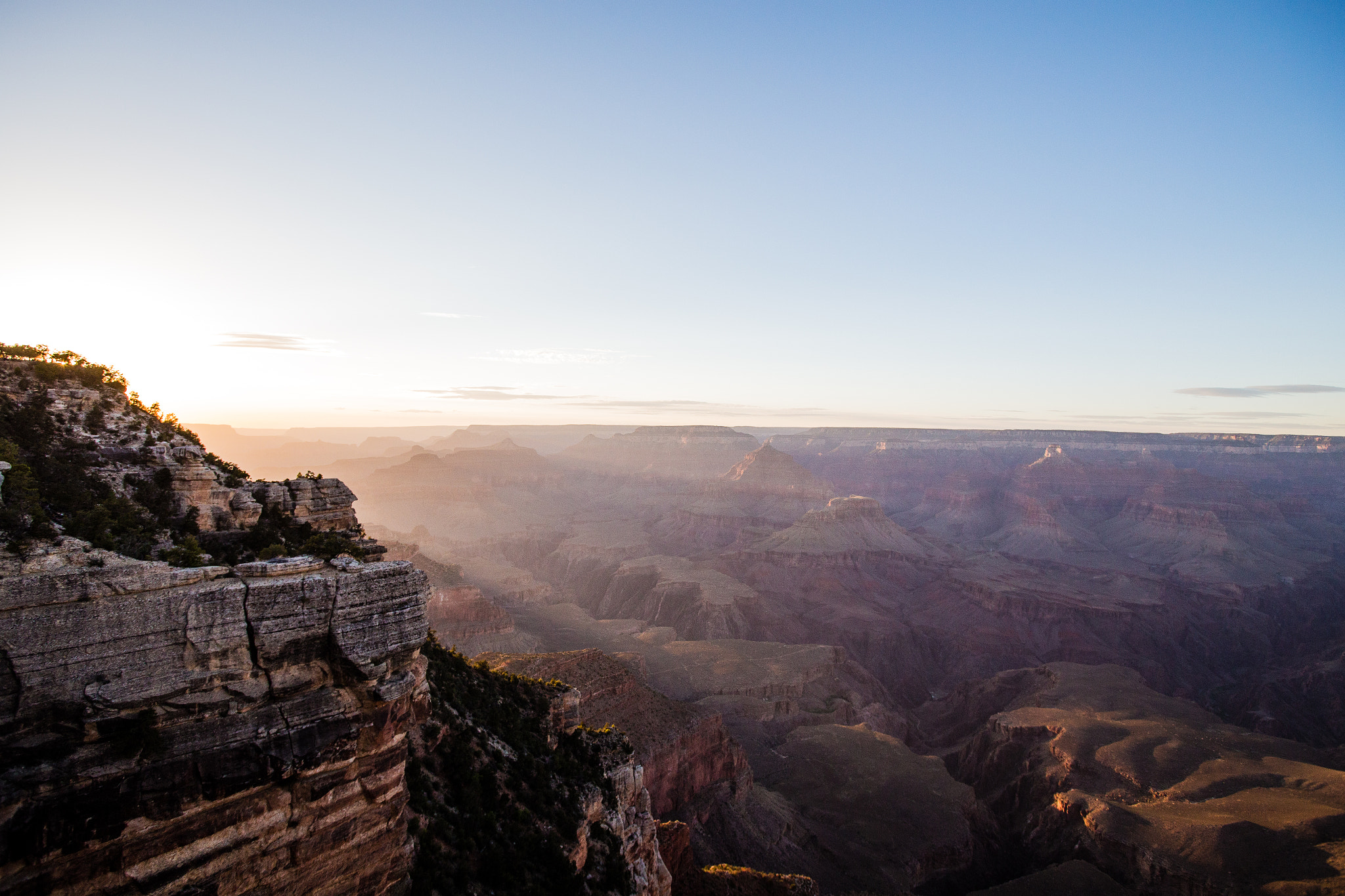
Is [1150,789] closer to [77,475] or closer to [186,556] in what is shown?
[186,556]

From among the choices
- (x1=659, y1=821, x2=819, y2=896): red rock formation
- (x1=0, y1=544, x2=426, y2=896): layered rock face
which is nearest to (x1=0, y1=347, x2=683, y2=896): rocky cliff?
(x1=0, y1=544, x2=426, y2=896): layered rock face

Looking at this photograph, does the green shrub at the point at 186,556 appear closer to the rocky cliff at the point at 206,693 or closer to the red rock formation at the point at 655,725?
the rocky cliff at the point at 206,693

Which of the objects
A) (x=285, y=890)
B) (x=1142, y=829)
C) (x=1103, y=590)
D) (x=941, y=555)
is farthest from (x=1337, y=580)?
(x=285, y=890)

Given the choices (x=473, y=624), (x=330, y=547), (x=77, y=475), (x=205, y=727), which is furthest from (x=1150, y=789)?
(x=473, y=624)

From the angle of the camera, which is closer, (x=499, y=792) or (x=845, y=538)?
(x=499, y=792)

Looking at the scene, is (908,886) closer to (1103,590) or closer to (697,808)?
(697,808)

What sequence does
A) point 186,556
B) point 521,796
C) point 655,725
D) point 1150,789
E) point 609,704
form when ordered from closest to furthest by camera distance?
point 186,556 < point 521,796 < point 655,725 < point 609,704 < point 1150,789

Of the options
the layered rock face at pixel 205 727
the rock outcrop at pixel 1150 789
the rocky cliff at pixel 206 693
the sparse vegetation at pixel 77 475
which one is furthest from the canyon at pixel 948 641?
the sparse vegetation at pixel 77 475

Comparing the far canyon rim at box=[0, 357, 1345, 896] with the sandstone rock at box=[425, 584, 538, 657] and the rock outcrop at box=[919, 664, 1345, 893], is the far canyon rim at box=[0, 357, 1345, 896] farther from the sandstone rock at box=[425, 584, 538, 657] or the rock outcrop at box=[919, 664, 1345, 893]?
the sandstone rock at box=[425, 584, 538, 657]
